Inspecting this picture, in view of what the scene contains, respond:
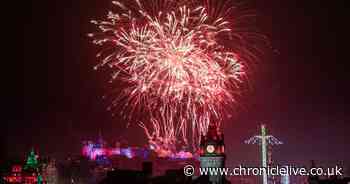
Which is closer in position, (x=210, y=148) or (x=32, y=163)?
(x=210, y=148)

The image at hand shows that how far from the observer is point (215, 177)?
80.2 metres

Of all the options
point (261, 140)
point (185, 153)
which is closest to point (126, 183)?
point (261, 140)

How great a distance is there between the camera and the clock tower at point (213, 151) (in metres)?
78.1

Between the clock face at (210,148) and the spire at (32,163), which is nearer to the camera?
the clock face at (210,148)

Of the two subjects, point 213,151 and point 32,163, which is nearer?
point 213,151

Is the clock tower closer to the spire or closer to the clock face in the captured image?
the clock face

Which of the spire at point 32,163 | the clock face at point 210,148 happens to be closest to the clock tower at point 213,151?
the clock face at point 210,148

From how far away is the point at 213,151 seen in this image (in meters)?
78.5

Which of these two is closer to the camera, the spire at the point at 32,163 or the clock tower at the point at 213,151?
the clock tower at the point at 213,151

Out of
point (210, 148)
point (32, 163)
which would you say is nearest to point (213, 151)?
point (210, 148)

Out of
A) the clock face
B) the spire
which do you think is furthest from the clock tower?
the spire

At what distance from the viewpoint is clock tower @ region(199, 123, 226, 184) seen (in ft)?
256

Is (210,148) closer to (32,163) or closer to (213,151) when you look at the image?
(213,151)

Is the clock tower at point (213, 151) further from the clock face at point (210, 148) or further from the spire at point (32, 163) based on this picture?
the spire at point (32, 163)
